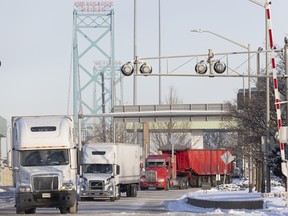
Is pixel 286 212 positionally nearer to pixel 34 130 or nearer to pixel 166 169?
pixel 34 130

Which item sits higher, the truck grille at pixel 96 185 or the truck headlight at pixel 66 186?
the truck grille at pixel 96 185

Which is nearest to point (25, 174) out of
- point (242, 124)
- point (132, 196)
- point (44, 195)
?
point (44, 195)

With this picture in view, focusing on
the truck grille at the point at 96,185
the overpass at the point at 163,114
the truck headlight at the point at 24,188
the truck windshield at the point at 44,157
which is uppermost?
the overpass at the point at 163,114

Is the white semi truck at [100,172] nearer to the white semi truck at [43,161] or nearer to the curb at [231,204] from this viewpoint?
the curb at [231,204]

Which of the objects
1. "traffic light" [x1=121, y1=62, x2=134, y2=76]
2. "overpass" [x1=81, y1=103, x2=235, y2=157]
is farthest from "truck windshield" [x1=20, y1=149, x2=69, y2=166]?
"overpass" [x1=81, y1=103, x2=235, y2=157]

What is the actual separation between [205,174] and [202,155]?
175 cm

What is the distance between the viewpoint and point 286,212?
33.3 m

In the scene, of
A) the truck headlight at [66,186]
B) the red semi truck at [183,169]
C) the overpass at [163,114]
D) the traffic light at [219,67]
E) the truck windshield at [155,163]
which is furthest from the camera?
the overpass at [163,114]

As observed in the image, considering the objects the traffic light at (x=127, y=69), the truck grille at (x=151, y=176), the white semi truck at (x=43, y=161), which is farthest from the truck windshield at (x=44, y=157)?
the truck grille at (x=151, y=176)

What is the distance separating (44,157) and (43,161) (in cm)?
16

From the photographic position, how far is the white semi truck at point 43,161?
35.7m

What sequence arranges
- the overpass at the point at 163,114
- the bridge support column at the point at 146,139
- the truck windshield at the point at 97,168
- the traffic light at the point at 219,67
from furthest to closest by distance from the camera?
the overpass at the point at 163,114 < the bridge support column at the point at 146,139 < the truck windshield at the point at 97,168 < the traffic light at the point at 219,67

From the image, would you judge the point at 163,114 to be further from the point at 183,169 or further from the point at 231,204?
the point at 231,204

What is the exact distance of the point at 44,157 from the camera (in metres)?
36.1
